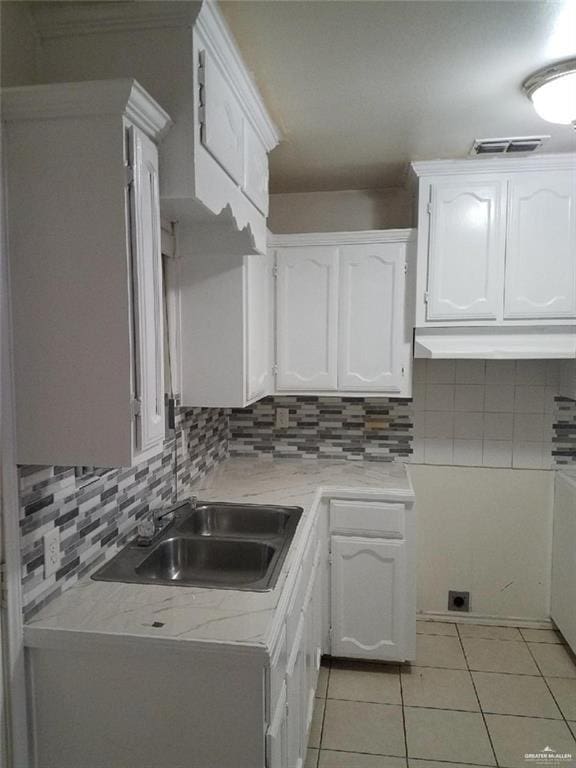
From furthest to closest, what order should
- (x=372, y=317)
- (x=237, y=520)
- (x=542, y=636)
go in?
(x=542, y=636) → (x=372, y=317) → (x=237, y=520)

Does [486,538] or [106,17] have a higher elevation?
[106,17]

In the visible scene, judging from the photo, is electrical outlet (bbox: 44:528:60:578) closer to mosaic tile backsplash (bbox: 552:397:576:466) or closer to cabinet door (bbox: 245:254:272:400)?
cabinet door (bbox: 245:254:272:400)

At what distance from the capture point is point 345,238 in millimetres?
2574

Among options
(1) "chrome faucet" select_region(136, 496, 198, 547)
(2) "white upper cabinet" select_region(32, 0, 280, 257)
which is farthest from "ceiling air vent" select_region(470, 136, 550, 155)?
(1) "chrome faucet" select_region(136, 496, 198, 547)

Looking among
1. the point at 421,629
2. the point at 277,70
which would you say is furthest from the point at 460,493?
the point at 277,70

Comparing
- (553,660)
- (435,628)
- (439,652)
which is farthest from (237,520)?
(553,660)

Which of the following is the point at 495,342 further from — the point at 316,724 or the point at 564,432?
the point at 316,724

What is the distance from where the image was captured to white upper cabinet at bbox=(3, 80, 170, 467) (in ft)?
3.72

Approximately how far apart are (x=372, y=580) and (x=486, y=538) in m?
0.87

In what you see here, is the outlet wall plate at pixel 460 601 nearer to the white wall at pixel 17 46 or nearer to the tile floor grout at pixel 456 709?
the tile floor grout at pixel 456 709

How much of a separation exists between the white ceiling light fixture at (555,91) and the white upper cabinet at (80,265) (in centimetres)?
123

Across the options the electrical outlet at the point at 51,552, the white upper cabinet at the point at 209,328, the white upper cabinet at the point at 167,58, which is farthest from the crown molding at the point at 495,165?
the electrical outlet at the point at 51,552

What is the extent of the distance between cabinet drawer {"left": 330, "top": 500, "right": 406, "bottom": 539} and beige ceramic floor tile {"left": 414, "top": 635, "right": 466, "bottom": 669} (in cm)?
70

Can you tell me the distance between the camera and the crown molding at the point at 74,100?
1.10 metres
